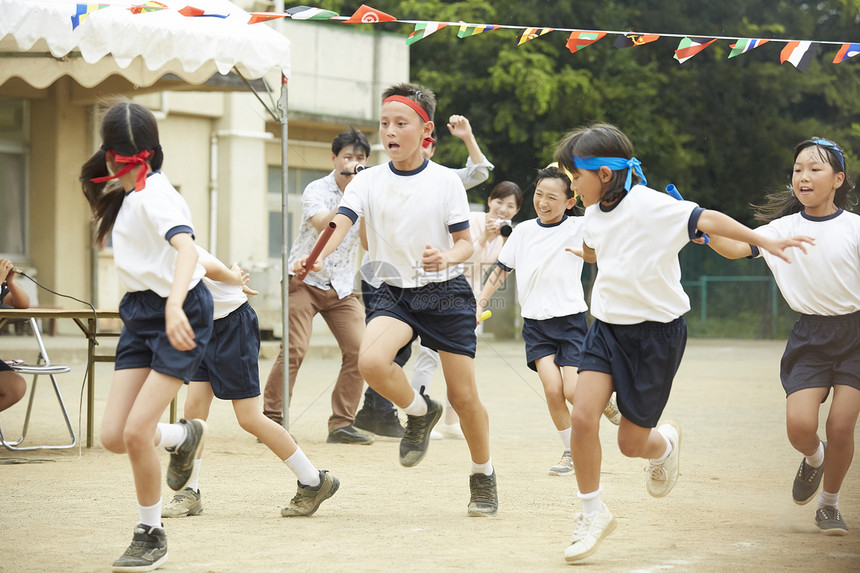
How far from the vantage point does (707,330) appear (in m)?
25.9

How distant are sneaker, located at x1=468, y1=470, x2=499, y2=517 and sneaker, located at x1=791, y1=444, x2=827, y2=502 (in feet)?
4.79

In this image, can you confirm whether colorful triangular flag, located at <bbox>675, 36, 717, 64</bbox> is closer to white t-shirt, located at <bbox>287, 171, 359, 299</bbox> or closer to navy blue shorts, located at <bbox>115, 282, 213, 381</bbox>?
white t-shirt, located at <bbox>287, 171, 359, 299</bbox>

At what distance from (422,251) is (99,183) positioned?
151 cm

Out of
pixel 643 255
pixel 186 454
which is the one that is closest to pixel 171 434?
pixel 186 454

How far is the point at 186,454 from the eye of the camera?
15.4 feet

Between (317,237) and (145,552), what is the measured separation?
383 centimetres

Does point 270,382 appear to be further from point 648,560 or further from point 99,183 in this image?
point 648,560

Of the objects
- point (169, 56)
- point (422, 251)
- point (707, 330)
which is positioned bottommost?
point (707, 330)

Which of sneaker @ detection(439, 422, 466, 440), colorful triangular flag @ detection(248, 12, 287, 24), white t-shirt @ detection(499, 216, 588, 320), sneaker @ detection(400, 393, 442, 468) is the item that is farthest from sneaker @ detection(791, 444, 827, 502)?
colorful triangular flag @ detection(248, 12, 287, 24)

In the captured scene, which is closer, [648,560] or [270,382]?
[648,560]

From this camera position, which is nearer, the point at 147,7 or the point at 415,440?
the point at 415,440

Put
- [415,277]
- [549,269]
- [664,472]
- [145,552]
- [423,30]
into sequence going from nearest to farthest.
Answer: [145,552], [664,472], [415,277], [549,269], [423,30]

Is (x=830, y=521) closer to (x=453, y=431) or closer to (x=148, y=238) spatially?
(x=148, y=238)

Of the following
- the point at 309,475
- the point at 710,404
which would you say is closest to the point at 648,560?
the point at 309,475
